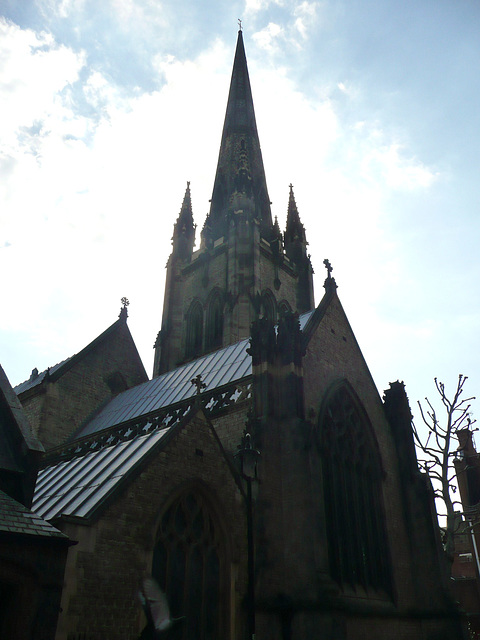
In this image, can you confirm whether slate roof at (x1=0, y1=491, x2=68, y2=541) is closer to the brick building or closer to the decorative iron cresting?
the brick building

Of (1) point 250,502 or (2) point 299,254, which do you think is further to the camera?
(2) point 299,254

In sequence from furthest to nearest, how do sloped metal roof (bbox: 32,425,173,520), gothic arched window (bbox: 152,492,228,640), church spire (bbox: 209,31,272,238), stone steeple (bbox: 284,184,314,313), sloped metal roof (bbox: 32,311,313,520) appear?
church spire (bbox: 209,31,272,238), stone steeple (bbox: 284,184,314,313), sloped metal roof (bbox: 32,311,313,520), gothic arched window (bbox: 152,492,228,640), sloped metal roof (bbox: 32,425,173,520)

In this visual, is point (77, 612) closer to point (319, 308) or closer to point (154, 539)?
point (154, 539)

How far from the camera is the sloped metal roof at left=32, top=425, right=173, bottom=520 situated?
11.1 meters

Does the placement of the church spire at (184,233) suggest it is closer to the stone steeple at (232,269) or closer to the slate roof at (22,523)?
the stone steeple at (232,269)

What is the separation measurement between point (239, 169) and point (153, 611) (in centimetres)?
3772

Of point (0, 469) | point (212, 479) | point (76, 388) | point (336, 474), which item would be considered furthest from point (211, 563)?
point (76, 388)

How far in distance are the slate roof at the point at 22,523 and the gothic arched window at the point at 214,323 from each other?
911 inches

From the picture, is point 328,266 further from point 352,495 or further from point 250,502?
point 250,502

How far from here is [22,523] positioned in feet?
31.6

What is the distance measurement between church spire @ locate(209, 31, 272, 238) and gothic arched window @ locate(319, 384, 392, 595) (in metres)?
21.5

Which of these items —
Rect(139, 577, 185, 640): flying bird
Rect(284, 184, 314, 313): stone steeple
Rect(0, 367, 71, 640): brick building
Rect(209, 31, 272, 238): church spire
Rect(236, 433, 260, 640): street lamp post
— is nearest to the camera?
Rect(139, 577, 185, 640): flying bird

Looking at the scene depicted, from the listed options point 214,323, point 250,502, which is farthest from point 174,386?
point 214,323

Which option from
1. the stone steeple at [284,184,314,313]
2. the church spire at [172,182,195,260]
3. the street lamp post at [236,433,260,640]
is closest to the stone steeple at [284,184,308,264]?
the stone steeple at [284,184,314,313]
